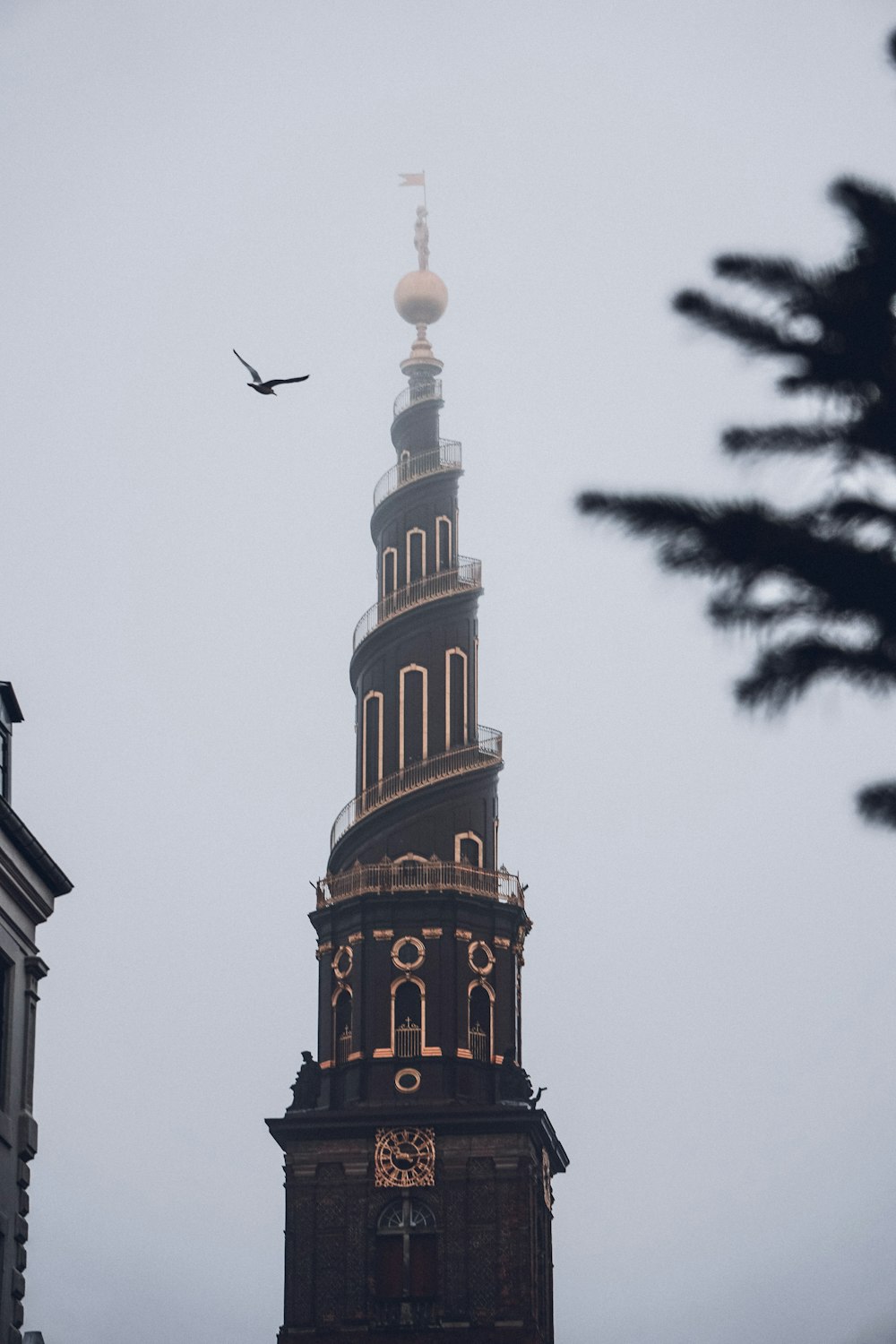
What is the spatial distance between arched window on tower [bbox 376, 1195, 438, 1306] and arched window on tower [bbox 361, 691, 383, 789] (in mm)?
14152

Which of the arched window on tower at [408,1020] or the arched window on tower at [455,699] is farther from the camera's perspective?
the arched window on tower at [455,699]

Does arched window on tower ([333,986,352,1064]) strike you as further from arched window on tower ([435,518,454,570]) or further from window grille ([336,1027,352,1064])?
arched window on tower ([435,518,454,570])

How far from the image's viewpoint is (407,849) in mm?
78938

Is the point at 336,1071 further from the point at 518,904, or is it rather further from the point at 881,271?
the point at 881,271

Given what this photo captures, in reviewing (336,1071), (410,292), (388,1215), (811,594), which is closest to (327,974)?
(336,1071)

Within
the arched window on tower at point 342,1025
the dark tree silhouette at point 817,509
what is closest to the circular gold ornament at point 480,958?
the arched window on tower at point 342,1025

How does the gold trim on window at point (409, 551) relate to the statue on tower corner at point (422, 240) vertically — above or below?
below

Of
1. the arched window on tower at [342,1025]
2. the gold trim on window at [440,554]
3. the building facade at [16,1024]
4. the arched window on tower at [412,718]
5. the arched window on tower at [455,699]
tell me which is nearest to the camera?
the building facade at [16,1024]

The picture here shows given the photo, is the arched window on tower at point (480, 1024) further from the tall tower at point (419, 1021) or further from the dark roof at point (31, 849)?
the dark roof at point (31, 849)

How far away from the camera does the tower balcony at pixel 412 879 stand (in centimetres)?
7825

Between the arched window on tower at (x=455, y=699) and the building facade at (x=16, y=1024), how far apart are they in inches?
1592

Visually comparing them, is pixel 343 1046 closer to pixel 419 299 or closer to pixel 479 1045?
pixel 479 1045

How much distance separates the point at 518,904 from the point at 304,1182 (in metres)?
11.9

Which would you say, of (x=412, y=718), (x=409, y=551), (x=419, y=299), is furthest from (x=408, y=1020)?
(x=419, y=299)
